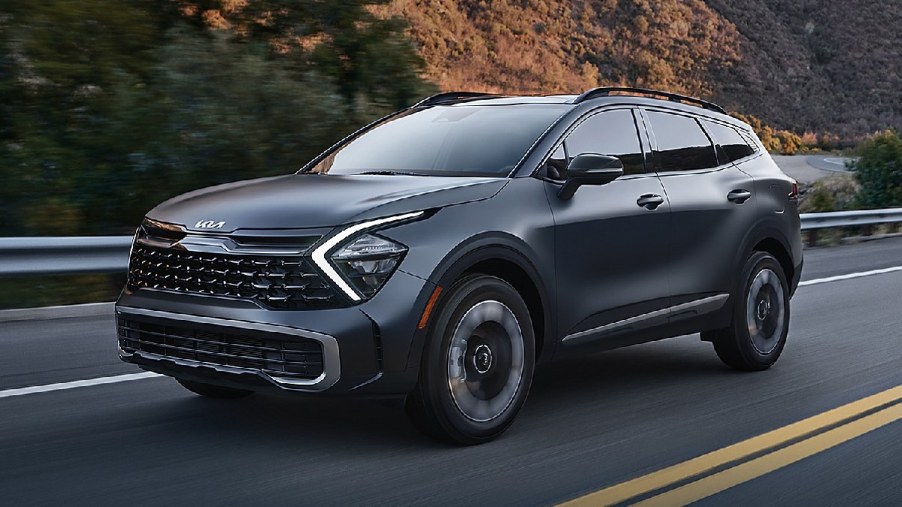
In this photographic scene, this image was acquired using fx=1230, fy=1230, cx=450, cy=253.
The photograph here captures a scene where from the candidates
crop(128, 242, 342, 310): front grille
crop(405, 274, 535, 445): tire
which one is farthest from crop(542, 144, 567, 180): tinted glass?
crop(128, 242, 342, 310): front grille

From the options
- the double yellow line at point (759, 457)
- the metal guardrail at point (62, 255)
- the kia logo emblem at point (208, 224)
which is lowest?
the metal guardrail at point (62, 255)

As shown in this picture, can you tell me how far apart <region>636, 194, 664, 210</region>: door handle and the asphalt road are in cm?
109

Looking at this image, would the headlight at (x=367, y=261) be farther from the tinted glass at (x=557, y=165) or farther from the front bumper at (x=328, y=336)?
the tinted glass at (x=557, y=165)

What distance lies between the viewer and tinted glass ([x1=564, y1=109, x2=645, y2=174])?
6496 mm

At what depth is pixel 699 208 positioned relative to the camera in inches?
281

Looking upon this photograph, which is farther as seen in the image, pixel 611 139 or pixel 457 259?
pixel 611 139

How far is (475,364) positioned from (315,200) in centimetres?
104

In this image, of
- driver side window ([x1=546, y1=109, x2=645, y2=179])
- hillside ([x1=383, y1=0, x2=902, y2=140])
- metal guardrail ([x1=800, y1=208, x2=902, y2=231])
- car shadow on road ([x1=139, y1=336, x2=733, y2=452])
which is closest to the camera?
car shadow on road ([x1=139, y1=336, x2=733, y2=452])

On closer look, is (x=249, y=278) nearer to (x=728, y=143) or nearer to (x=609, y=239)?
(x=609, y=239)

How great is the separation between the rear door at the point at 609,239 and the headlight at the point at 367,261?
1131 millimetres

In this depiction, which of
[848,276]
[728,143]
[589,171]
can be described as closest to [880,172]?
[848,276]

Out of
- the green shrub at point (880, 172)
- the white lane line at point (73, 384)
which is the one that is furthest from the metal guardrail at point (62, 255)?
the green shrub at point (880, 172)

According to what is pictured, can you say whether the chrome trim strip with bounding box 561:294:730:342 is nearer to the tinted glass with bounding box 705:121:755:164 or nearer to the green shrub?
the tinted glass with bounding box 705:121:755:164

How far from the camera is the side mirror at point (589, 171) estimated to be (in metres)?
6.01
